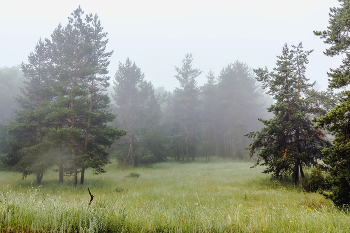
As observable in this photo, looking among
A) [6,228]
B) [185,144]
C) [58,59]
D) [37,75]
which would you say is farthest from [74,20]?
[185,144]

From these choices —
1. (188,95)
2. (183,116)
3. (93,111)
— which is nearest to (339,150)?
(93,111)

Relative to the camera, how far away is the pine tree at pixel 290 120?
12.0 m

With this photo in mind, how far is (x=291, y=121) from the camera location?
12.5 m

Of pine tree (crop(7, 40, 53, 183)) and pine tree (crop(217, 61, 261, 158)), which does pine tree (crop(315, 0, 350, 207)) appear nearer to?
pine tree (crop(7, 40, 53, 183))

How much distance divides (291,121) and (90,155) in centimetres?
1430

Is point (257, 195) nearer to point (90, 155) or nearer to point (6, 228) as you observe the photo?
point (6, 228)

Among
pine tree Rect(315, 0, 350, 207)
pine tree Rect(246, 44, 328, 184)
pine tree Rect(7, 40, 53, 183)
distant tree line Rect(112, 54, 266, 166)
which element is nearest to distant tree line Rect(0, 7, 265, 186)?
pine tree Rect(7, 40, 53, 183)

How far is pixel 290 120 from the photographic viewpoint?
12305 mm

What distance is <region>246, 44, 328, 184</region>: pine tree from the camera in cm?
1200

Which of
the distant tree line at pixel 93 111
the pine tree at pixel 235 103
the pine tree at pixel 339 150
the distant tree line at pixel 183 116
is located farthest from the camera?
the pine tree at pixel 235 103

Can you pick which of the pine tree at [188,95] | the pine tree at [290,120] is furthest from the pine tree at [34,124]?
the pine tree at [188,95]

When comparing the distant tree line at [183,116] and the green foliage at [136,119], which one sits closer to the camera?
the green foliage at [136,119]

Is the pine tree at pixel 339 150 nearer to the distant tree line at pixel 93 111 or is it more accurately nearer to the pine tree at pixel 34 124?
the distant tree line at pixel 93 111

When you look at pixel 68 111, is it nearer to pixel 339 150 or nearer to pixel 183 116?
pixel 339 150
